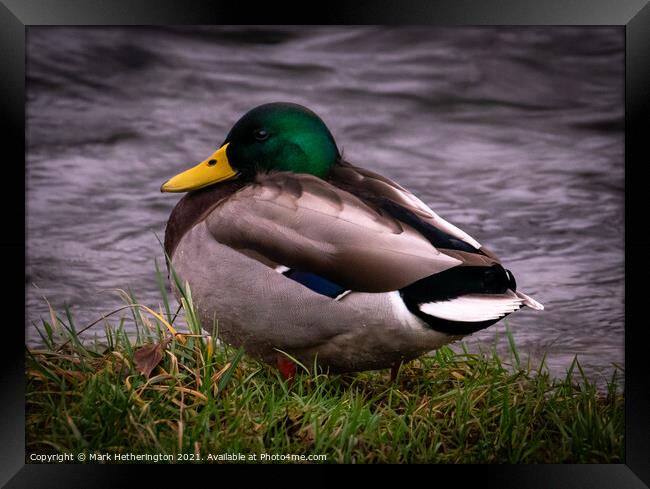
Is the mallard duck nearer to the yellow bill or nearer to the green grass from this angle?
the yellow bill

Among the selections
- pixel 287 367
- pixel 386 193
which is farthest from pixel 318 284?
pixel 386 193

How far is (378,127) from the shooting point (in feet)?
15.1

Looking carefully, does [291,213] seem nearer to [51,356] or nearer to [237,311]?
[237,311]

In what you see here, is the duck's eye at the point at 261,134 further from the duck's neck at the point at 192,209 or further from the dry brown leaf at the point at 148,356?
the dry brown leaf at the point at 148,356

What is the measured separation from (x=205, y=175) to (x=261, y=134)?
0.27 m

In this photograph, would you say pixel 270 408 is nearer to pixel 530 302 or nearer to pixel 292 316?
pixel 292 316

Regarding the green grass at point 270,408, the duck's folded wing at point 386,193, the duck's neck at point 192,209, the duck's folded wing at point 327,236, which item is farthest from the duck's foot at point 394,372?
the duck's neck at point 192,209

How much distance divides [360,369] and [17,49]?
1.70 metres

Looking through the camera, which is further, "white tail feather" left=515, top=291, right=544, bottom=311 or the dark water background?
the dark water background

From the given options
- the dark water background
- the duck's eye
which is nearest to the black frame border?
the dark water background

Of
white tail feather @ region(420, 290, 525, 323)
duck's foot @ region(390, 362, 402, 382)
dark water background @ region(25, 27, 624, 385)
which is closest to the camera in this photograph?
white tail feather @ region(420, 290, 525, 323)

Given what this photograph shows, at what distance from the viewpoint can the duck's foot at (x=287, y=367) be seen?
14.4ft

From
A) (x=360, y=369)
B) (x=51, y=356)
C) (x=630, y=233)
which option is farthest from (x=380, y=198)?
(x=51, y=356)

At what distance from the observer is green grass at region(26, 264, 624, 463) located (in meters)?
4.19
